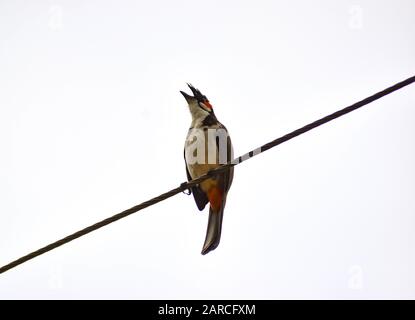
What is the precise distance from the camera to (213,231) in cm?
609

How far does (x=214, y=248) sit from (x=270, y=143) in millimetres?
2407

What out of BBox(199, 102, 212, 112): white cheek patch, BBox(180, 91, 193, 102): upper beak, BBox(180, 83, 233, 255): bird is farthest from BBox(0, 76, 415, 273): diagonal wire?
BBox(180, 91, 193, 102): upper beak

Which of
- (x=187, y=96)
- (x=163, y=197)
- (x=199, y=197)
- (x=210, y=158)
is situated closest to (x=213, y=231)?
(x=199, y=197)

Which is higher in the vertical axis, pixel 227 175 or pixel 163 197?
pixel 227 175

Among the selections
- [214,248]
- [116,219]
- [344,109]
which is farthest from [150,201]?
[214,248]

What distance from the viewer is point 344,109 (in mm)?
3547

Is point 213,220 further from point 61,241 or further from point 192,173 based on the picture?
point 61,241

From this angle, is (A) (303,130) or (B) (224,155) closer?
(A) (303,130)

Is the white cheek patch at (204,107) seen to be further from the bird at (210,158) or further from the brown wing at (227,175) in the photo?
the brown wing at (227,175)

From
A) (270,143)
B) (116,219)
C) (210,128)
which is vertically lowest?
(116,219)

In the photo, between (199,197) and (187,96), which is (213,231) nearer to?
(199,197)

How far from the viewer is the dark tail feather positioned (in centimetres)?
593

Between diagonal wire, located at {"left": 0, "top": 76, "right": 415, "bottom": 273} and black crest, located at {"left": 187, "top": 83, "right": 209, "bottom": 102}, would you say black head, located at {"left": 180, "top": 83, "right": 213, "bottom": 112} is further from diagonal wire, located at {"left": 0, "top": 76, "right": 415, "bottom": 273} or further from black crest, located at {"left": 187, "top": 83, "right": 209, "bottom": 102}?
diagonal wire, located at {"left": 0, "top": 76, "right": 415, "bottom": 273}

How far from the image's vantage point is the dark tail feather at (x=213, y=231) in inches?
234
